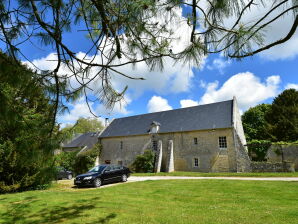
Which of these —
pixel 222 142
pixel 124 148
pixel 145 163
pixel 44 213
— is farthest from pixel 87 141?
pixel 44 213

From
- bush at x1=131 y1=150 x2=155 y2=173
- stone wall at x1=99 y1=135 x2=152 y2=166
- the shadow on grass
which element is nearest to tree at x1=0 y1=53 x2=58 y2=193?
the shadow on grass

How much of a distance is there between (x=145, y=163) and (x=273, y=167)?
11801mm

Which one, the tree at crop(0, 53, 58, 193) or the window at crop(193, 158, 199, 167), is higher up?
the tree at crop(0, 53, 58, 193)

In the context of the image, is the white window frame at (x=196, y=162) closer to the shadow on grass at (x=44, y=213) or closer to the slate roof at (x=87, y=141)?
the slate roof at (x=87, y=141)

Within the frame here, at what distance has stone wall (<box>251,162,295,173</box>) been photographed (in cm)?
1742

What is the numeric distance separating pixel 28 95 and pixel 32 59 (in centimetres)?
51

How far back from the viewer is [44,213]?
6.27m

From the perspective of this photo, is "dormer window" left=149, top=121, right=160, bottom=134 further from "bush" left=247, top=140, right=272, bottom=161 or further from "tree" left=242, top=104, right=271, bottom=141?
"tree" left=242, top=104, right=271, bottom=141

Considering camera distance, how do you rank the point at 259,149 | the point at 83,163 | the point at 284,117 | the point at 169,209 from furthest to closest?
the point at 284,117 < the point at 83,163 < the point at 259,149 < the point at 169,209

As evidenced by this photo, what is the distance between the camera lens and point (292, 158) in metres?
18.7

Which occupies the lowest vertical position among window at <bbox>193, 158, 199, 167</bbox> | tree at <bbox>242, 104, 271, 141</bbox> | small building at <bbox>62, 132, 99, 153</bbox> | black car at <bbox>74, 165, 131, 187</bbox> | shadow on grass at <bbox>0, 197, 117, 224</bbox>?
shadow on grass at <bbox>0, 197, 117, 224</bbox>

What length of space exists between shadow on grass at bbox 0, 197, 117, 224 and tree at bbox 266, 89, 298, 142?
83.2 feet

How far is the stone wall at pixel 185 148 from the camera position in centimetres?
2059

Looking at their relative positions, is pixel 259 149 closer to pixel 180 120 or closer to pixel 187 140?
pixel 187 140
